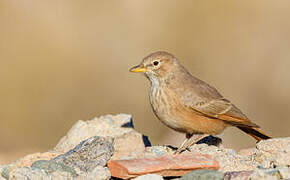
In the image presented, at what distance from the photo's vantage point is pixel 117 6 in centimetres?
2220

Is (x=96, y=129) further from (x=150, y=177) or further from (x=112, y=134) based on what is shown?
(x=150, y=177)

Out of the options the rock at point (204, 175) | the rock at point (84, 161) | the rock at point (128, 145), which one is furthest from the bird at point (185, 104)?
the rock at point (204, 175)

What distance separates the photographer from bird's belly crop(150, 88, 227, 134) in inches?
344

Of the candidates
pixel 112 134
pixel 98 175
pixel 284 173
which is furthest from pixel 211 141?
pixel 284 173

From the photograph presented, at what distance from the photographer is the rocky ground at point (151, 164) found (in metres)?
6.76

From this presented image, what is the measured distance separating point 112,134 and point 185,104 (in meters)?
1.36

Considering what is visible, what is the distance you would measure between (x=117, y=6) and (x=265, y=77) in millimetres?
5557

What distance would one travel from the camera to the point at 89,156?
25.2 feet

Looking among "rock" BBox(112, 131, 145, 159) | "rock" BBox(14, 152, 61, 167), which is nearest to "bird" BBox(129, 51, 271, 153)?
"rock" BBox(112, 131, 145, 159)

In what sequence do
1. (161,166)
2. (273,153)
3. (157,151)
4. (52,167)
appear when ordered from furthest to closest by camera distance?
(157,151), (273,153), (52,167), (161,166)

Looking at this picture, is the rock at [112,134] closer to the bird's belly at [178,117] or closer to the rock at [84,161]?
the bird's belly at [178,117]

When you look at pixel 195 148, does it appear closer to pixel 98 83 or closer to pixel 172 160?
pixel 172 160

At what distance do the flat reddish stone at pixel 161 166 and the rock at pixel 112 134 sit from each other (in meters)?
1.59

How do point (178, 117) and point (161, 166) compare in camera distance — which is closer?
point (161, 166)
